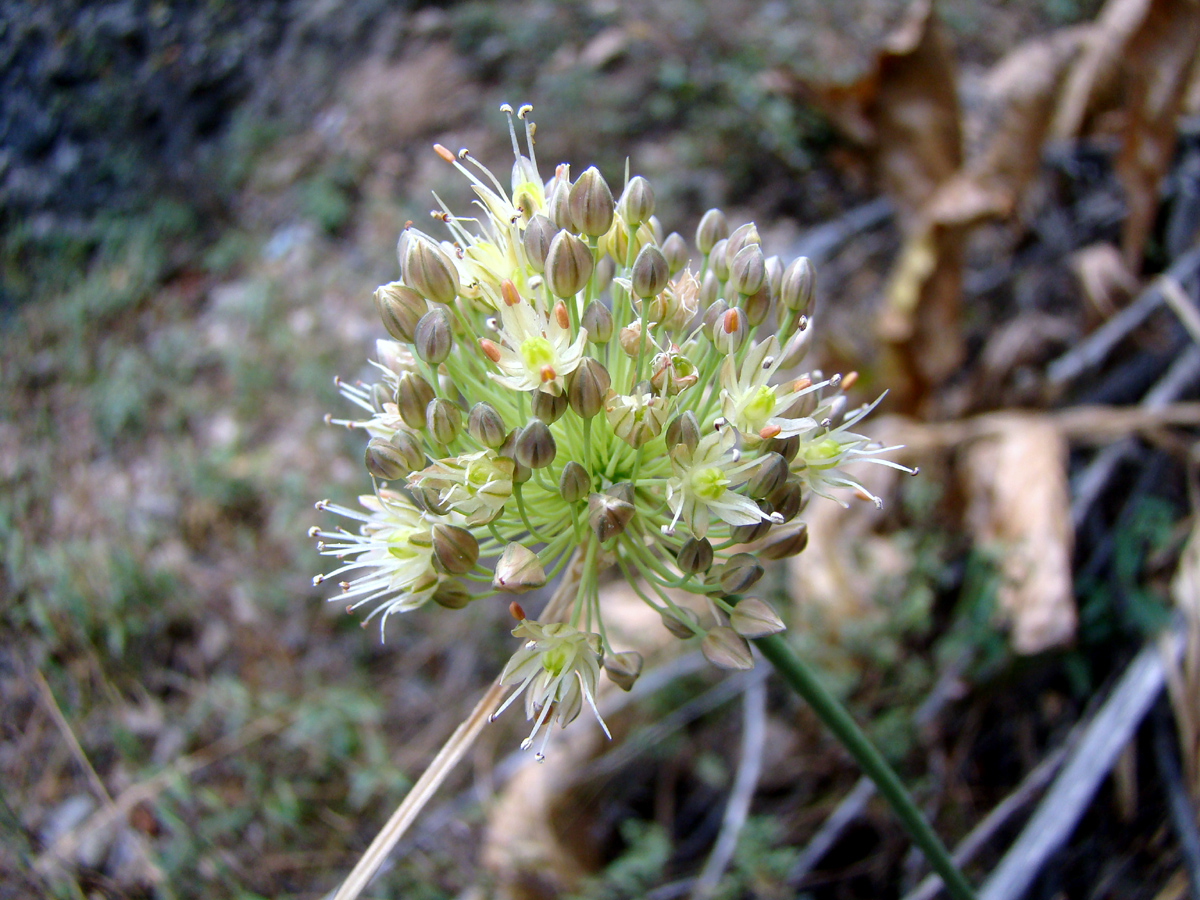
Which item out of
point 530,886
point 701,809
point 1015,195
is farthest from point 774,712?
point 1015,195

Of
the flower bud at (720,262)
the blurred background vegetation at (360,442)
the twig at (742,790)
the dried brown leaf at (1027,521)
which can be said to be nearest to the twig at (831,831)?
the blurred background vegetation at (360,442)

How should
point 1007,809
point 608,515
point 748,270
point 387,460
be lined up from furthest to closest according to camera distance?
point 1007,809 → point 748,270 → point 387,460 → point 608,515

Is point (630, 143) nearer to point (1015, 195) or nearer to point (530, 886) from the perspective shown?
point (1015, 195)

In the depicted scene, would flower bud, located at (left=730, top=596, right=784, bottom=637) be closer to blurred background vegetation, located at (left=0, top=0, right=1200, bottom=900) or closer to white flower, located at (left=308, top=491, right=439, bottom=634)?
white flower, located at (left=308, top=491, right=439, bottom=634)

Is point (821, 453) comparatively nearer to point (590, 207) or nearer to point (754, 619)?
point (754, 619)

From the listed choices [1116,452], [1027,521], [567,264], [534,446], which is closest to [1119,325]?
[1116,452]

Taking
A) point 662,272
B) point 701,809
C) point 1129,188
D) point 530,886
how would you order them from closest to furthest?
point 662,272 → point 530,886 → point 701,809 → point 1129,188

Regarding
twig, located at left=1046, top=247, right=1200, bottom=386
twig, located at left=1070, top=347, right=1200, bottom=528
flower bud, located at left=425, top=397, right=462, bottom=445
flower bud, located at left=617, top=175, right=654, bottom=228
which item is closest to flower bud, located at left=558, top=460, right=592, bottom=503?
flower bud, located at left=425, top=397, right=462, bottom=445
